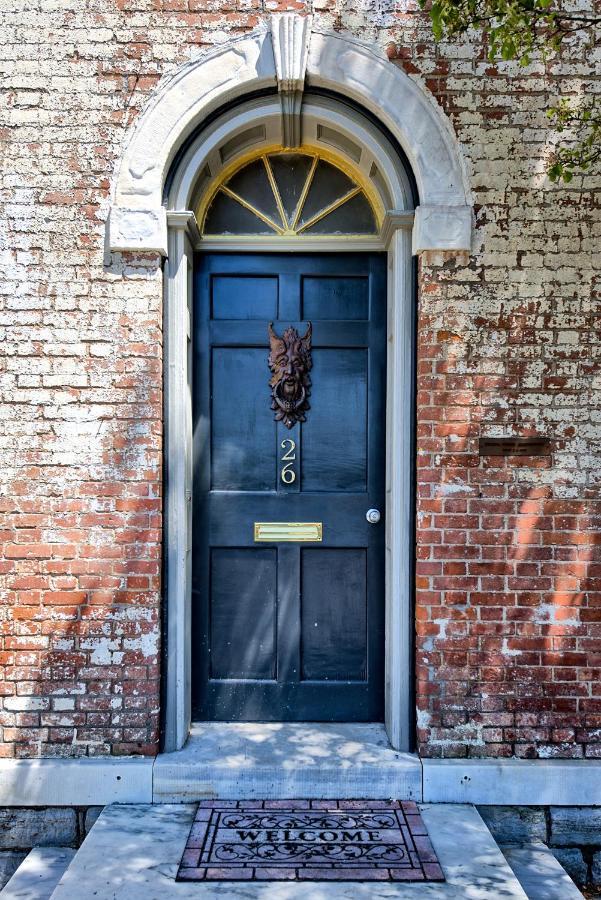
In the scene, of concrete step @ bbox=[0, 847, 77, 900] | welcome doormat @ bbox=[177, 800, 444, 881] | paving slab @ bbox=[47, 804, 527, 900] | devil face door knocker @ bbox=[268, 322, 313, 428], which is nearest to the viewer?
paving slab @ bbox=[47, 804, 527, 900]

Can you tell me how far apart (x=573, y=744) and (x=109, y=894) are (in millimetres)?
2171

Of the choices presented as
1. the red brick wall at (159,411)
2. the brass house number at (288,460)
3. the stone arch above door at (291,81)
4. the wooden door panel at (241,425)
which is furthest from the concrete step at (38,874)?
the stone arch above door at (291,81)

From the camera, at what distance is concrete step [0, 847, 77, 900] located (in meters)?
2.87

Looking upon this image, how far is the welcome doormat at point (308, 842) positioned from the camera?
275 centimetres

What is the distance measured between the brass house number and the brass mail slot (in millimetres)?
237

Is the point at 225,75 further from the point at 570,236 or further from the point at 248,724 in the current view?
the point at 248,724

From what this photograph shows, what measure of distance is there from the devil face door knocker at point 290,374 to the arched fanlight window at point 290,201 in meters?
0.56

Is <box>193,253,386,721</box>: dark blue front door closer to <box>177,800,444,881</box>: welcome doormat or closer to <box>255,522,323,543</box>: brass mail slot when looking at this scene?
<box>255,522,323,543</box>: brass mail slot

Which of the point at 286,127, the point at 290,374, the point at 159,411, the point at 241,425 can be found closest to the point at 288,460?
the point at 241,425

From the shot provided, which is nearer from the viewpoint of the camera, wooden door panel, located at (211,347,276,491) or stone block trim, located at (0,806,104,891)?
stone block trim, located at (0,806,104,891)

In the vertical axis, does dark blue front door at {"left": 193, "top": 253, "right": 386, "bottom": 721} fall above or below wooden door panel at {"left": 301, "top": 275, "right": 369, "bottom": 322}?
below

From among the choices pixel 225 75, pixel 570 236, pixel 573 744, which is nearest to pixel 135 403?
pixel 225 75

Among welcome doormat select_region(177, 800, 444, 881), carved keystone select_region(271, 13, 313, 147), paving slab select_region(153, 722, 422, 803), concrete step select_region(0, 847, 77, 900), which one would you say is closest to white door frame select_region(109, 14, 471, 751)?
carved keystone select_region(271, 13, 313, 147)

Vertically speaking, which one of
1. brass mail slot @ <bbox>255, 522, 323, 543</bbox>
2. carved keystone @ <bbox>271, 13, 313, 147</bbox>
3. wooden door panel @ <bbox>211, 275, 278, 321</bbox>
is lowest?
brass mail slot @ <bbox>255, 522, 323, 543</bbox>
